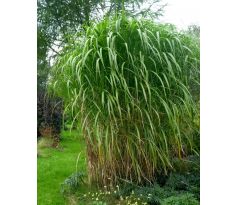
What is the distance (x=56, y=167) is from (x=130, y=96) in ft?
4.16

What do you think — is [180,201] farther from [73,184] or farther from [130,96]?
[73,184]

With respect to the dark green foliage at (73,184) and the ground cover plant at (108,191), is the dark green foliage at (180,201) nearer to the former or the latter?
the ground cover plant at (108,191)

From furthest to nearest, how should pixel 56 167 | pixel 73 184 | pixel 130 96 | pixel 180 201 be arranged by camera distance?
1. pixel 56 167
2. pixel 73 184
3. pixel 130 96
4. pixel 180 201

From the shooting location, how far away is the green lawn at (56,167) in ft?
8.41

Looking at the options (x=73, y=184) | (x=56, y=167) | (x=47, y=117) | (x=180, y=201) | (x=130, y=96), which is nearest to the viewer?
(x=180, y=201)

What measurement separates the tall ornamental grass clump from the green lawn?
0.34 metres

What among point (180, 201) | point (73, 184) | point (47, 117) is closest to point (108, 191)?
point (73, 184)

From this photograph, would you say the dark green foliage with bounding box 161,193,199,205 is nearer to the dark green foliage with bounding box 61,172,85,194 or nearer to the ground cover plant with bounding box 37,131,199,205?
the ground cover plant with bounding box 37,131,199,205

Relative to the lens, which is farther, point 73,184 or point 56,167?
point 56,167

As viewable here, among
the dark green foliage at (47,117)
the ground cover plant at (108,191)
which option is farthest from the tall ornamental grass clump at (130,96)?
the dark green foliage at (47,117)

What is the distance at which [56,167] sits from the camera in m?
3.16
